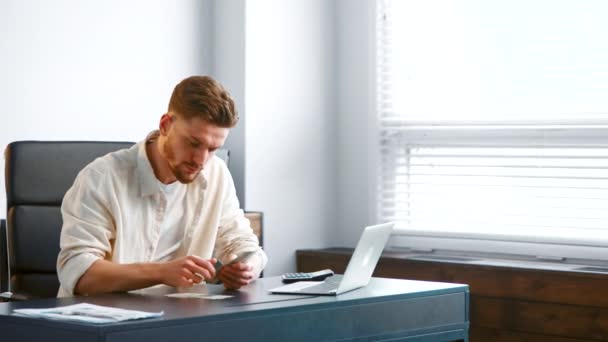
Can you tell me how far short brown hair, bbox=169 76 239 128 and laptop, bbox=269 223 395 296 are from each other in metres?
0.48

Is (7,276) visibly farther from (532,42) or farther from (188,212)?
(532,42)

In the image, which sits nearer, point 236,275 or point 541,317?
point 236,275

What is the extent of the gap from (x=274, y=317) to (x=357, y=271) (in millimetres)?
438

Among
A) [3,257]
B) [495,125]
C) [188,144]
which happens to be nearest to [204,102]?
[188,144]

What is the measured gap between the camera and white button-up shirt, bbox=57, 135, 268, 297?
256 centimetres

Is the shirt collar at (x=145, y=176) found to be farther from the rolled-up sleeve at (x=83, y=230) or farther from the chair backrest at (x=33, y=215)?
the chair backrest at (x=33, y=215)

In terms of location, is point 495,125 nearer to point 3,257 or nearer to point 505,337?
point 505,337

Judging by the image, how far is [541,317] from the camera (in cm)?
377

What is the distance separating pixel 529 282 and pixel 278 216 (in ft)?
4.06

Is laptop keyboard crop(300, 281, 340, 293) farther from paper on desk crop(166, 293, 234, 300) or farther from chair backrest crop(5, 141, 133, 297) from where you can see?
chair backrest crop(5, 141, 133, 297)

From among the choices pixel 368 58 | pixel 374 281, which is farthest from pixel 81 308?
pixel 368 58

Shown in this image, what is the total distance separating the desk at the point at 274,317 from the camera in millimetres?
2039

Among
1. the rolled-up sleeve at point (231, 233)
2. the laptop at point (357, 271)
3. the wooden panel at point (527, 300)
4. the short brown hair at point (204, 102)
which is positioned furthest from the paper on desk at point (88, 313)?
the wooden panel at point (527, 300)

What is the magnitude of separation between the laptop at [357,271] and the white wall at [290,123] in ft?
5.57
